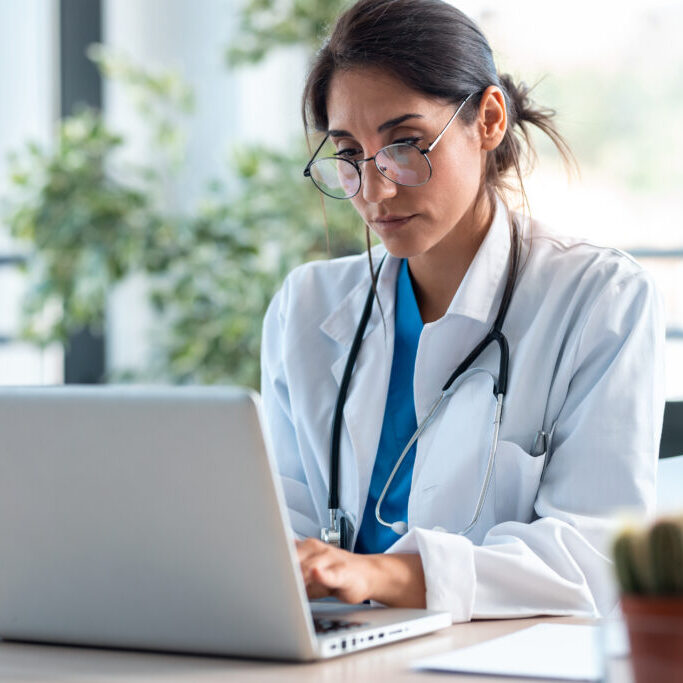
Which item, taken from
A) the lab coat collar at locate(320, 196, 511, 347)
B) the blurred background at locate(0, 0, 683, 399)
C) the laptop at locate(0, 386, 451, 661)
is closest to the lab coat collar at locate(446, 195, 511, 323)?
the lab coat collar at locate(320, 196, 511, 347)

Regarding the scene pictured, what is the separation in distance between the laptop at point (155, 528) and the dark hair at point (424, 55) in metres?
0.73

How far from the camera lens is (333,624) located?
3.34ft

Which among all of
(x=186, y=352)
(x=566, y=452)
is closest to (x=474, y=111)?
(x=566, y=452)

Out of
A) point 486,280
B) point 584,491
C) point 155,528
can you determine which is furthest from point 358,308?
point 155,528

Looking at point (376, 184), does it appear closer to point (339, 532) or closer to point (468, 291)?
point (468, 291)

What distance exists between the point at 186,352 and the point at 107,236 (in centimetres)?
39

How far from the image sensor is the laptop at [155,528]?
35.0 inches

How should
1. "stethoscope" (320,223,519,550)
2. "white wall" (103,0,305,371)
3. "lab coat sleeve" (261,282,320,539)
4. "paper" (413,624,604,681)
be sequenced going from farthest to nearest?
"white wall" (103,0,305,371) → "lab coat sleeve" (261,282,320,539) → "stethoscope" (320,223,519,550) → "paper" (413,624,604,681)

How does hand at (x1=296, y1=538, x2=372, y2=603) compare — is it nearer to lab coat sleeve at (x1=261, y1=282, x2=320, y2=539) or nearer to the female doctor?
the female doctor

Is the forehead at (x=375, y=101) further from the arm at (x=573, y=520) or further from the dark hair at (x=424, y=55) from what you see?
the arm at (x=573, y=520)

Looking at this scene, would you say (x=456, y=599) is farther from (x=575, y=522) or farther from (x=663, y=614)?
(x=663, y=614)

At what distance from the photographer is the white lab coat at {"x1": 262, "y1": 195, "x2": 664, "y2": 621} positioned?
3.86 feet

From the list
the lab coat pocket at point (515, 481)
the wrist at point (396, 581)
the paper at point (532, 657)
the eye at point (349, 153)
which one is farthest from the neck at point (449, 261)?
the paper at point (532, 657)

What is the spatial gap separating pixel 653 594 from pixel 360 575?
484 millimetres
